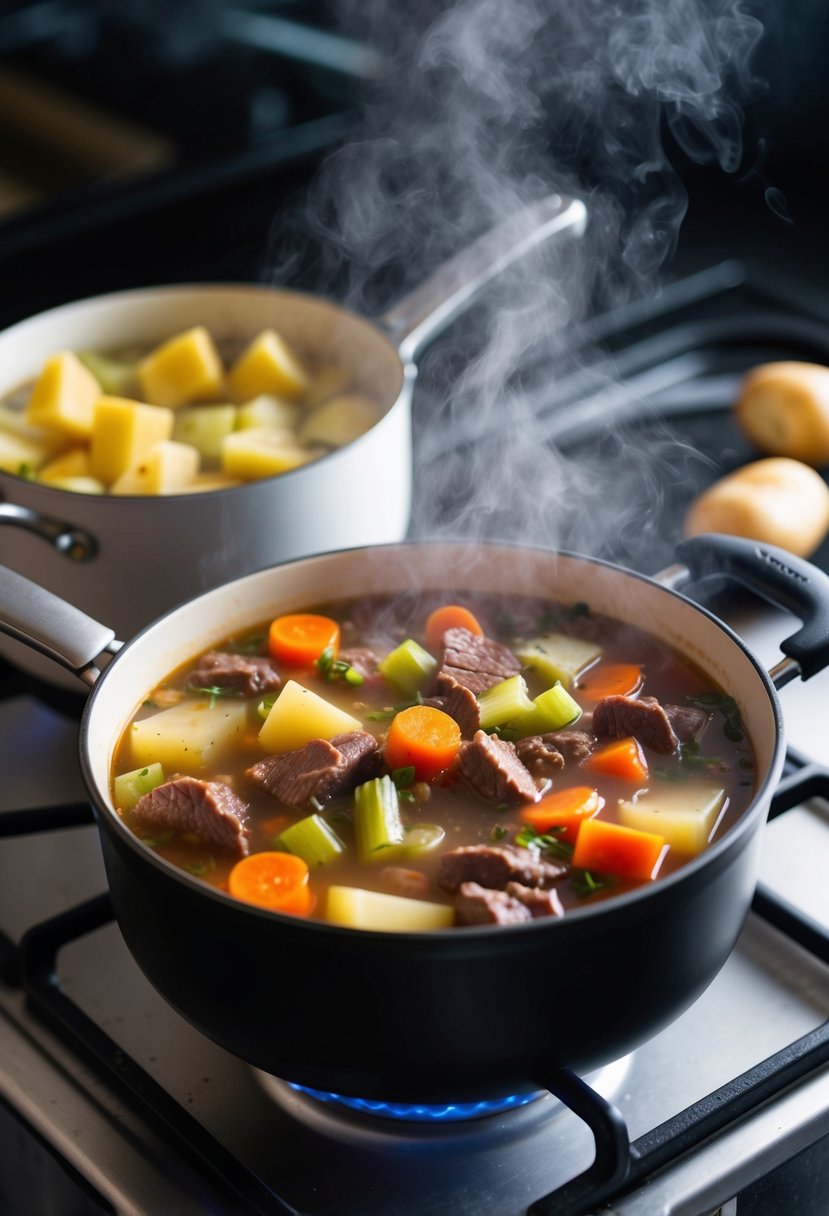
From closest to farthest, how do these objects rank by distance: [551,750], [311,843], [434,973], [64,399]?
1. [434,973]
2. [311,843]
3. [551,750]
4. [64,399]

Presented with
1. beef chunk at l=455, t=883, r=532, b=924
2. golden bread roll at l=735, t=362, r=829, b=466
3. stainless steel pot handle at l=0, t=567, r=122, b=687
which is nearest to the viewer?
beef chunk at l=455, t=883, r=532, b=924

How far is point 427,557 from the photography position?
5.03 feet

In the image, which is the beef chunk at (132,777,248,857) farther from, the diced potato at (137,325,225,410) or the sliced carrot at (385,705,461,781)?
the diced potato at (137,325,225,410)

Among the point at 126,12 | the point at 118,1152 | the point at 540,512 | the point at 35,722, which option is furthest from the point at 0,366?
the point at 126,12

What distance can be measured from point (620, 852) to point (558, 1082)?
201 millimetres

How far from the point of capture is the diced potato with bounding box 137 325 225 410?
2.03m

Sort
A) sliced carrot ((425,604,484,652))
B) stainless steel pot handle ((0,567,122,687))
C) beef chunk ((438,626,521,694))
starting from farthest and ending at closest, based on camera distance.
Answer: sliced carrot ((425,604,484,652)), beef chunk ((438,626,521,694)), stainless steel pot handle ((0,567,122,687))

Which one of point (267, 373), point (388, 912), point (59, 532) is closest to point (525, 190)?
point (267, 373)

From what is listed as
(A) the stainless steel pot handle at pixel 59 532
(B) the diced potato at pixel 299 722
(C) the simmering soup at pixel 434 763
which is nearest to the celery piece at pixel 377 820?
(C) the simmering soup at pixel 434 763

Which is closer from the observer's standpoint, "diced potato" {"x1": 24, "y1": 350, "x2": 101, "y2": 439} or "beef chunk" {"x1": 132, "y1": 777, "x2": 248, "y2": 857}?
"beef chunk" {"x1": 132, "y1": 777, "x2": 248, "y2": 857}

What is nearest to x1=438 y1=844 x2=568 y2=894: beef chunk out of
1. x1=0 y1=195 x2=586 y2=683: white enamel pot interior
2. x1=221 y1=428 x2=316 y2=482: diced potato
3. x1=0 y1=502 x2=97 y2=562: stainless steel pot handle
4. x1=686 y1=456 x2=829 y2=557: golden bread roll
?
x1=0 y1=195 x2=586 y2=683: white enamel pot interior

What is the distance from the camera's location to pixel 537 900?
3.71 ft

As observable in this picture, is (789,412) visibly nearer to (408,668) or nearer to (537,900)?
(408,668)

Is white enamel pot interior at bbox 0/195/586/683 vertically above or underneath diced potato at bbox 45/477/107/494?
above
